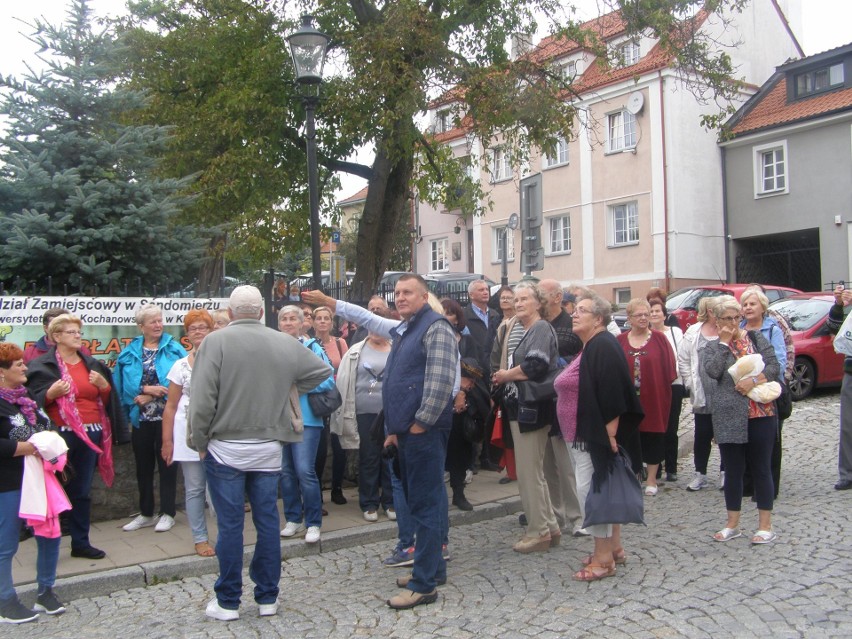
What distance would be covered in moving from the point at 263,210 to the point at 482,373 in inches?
412

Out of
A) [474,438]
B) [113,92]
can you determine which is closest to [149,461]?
[474,438]

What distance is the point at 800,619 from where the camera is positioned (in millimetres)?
4539

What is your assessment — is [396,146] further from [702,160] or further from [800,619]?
[702,160]

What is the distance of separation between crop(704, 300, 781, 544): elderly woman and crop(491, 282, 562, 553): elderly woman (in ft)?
4.18

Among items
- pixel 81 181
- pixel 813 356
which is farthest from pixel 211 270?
pixel 813 356

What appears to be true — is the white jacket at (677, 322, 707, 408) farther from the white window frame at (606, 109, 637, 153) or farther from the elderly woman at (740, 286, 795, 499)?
the white window frame at (606, 109, 637, 153)

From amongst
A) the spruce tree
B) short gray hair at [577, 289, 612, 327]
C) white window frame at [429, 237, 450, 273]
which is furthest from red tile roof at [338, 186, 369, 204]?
short gray hair at [577, 289, 612, 327]

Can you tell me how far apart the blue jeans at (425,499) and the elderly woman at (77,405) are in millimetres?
2439

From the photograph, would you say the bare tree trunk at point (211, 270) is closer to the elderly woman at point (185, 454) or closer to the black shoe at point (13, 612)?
the elderly woman at point (185, 454)

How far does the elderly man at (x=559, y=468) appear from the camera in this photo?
6.50m

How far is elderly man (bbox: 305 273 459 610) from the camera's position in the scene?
4.98 meters

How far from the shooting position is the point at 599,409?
5.34 m

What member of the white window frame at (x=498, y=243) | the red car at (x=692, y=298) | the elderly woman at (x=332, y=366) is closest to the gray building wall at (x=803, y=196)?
the white window frame at (x=498, y=243)

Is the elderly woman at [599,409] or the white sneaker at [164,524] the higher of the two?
the elderly woman at [599,409]
